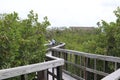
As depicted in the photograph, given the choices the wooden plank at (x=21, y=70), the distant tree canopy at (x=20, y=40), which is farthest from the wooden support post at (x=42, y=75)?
the distant tree canopy at (x=20, y=40)

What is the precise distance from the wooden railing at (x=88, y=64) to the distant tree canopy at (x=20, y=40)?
1.50 metres

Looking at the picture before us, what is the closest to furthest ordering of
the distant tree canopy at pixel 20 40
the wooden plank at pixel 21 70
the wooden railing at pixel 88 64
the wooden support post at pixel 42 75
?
the wooden plank at pixel 21 70, the wooden support post at pixel 42 75, the distant tree canopy at pixel 20 40, the wooden railing at pixel 88 64

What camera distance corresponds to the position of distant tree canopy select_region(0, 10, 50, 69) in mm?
5359

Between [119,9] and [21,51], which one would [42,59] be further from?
[119,9]

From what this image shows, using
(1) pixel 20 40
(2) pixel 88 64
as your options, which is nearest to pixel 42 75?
(1) pixel 20 40

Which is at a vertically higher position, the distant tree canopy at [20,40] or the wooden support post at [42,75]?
the distant tree canopy at [20,40]

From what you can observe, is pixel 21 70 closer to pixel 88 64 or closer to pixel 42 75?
pixel 42 75

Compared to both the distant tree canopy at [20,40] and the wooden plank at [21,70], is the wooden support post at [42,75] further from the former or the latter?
the distant tree canopy at [20,40]

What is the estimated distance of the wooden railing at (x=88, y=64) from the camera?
22.8ft

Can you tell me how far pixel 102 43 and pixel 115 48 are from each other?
3.00ft

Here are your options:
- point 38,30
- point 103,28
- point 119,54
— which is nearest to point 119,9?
point 103,28

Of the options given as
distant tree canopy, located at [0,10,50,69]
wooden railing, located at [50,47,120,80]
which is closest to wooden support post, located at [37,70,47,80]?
distant tree canopy, located at [0,10,50,69]

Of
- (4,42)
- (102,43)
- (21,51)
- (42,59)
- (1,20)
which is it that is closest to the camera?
(4,42)

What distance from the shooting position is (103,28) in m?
11.9
